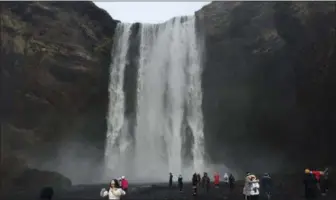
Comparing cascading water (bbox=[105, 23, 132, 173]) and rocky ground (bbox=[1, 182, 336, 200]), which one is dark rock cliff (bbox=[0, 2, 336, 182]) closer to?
cascading water (bbox=[105, 23, 132, 173])

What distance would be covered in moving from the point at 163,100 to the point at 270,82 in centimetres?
1167

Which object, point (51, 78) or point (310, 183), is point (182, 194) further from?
point (51, 78)

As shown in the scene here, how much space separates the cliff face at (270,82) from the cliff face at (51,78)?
37.0 ft

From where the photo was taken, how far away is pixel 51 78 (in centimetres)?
3991

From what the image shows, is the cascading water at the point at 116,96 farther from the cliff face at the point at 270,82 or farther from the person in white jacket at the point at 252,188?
the person in white jacket at the point at 252,188

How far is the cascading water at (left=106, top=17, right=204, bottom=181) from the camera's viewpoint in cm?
4275

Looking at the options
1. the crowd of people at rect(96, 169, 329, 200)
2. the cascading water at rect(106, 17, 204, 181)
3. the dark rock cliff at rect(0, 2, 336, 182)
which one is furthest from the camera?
the cascading water at rect(106, 17, 204, 181)

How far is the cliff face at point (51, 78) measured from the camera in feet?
125

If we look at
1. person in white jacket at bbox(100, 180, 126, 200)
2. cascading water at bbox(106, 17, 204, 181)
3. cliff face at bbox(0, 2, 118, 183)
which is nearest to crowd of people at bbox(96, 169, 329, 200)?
person in white jacket at bbox(100, 180, 126, 200)

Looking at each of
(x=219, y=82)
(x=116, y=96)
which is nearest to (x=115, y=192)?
(x=219, y=82)

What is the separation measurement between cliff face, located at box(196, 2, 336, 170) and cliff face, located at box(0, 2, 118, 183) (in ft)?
37.0

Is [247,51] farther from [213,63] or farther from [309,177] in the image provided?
[309,177]

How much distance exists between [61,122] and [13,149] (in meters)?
5.00

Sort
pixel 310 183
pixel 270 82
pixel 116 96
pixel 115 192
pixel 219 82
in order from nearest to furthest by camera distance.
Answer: pixel 115 192 → pixel 310 183 → pixel 270 82 → pixel 219 82 → pixel 116 96
